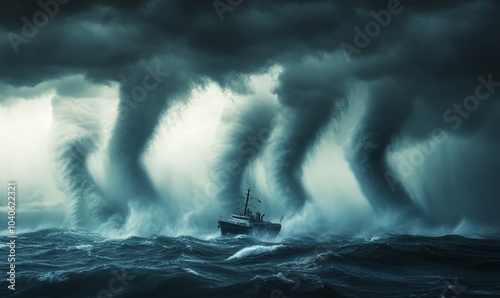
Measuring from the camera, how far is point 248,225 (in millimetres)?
141375

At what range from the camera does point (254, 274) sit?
181ft

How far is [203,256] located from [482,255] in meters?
59.1

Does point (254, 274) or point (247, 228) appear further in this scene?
point (247, 228)

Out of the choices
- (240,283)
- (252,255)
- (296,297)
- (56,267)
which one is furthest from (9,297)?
(252,255)

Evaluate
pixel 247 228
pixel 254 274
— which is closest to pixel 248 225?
pixel 247 228

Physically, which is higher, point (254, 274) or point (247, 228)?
point (247, 228)

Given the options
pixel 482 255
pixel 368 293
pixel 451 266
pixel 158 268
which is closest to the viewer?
pixel 368 293

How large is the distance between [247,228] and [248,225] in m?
1.09

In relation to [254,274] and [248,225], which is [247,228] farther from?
[254,274]

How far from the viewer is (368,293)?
47094 mm

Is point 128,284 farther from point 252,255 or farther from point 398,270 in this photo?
point 398,270

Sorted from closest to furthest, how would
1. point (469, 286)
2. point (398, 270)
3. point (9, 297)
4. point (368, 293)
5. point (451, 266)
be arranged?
point (9, 297)
point (368, 293)
point (469, 286)
point (398, 270)
point (451, 266)

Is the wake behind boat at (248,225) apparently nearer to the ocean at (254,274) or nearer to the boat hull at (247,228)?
the boat hull at (247,228)

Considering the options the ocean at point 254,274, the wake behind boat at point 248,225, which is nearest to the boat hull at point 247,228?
the wake behind boat at point 248,225
